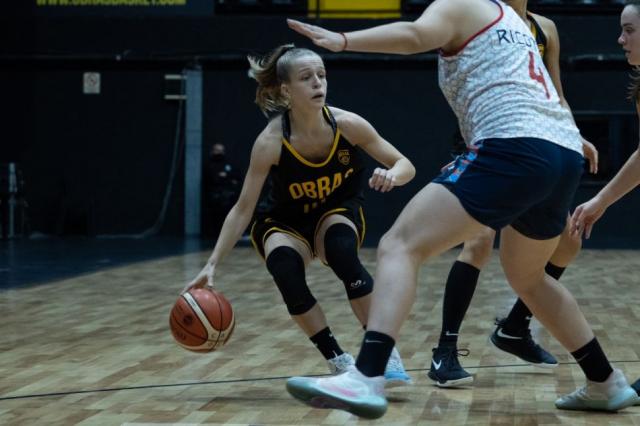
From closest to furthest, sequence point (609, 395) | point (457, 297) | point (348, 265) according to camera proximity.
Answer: point (609, 395) < point (348, 265) < point (457, 297)

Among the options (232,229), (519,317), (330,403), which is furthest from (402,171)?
(330,403)

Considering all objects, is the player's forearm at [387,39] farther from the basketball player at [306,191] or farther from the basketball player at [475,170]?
the basketball player at [306,191]

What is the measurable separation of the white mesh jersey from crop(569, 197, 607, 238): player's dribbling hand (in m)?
0.53

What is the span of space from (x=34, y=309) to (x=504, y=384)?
3.88 meters

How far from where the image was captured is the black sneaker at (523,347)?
459cm

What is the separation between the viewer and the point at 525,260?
3568 millimetres

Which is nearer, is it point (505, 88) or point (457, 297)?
point (505, 88)

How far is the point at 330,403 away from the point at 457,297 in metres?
1.48

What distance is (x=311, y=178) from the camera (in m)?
4.27

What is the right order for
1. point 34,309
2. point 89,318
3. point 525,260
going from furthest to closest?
point 34,309 < point 89,318 < point 525,260

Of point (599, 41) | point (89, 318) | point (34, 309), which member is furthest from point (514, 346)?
point (599, 41)

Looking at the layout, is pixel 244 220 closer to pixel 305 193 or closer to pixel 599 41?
pixel 305 193

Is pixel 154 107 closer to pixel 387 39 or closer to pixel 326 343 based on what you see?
pixel 326 343

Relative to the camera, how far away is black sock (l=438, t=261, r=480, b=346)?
4.34 meters
